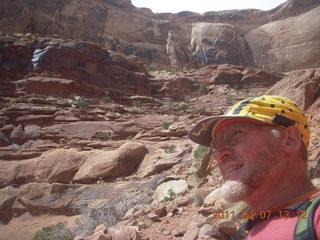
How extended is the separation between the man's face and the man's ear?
46 millimetres

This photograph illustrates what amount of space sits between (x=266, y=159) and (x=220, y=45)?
149 feet

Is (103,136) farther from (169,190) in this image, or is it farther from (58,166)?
(169,190)

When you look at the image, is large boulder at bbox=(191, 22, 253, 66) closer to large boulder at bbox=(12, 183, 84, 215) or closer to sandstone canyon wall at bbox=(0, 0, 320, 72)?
sandstone canyon wall at bbox=(0, 0, 320, 72)

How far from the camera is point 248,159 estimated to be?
4.85 ft

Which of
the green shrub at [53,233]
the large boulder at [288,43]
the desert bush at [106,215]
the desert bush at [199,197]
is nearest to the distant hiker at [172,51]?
the large boulder at [288,43]

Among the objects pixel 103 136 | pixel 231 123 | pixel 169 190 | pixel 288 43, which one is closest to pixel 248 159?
pixel 231 123

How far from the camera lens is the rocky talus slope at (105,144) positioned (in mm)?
4289

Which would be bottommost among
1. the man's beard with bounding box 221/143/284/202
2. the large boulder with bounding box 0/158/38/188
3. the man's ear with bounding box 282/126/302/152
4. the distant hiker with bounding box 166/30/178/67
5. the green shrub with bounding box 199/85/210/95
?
the large boulder with bounding box 0/158/38/188

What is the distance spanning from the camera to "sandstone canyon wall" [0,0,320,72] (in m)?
40.0

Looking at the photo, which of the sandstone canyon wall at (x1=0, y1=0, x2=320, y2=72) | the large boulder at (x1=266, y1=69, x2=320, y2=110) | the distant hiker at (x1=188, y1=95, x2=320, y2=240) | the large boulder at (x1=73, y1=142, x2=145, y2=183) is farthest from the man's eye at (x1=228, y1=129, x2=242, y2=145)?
the sandstone canyon wall at (x1=0, y1=0, x2=320, y2=72)

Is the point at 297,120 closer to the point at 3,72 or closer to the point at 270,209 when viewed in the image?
the point at 270,209

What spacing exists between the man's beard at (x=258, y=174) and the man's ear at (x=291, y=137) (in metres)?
0.09

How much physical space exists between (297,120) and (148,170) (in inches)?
323

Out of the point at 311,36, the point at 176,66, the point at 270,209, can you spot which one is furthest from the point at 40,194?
the point at 311,36
